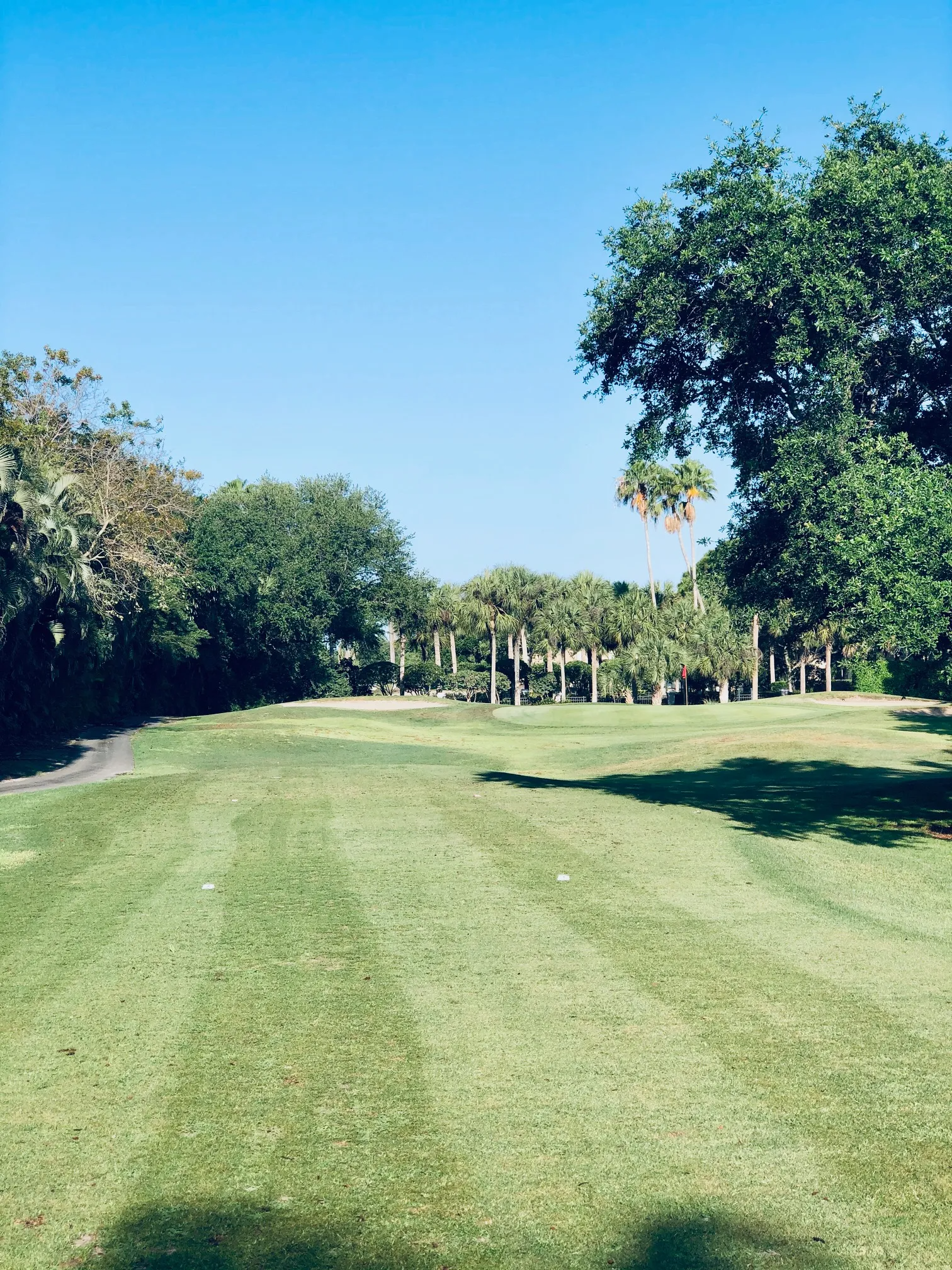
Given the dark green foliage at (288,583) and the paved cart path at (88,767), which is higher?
the dark green foliage at (288,583)

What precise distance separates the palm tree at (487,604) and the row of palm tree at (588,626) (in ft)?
0.23

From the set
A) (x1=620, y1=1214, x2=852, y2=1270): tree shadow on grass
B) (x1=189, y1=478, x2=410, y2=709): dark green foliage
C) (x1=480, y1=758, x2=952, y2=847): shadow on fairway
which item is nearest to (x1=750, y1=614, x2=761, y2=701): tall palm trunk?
(x1=189, y1=478, x2=410, y2=709): dark green foliage

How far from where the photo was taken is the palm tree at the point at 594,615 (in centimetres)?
8312

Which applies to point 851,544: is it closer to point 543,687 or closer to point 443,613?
point 443,613

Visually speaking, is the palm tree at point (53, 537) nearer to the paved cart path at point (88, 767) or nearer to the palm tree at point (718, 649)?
the paved cart path at point (88, 767)

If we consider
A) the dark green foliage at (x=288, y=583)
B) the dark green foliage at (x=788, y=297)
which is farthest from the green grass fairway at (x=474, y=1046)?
the dark green foliage at (x=288, y=583)

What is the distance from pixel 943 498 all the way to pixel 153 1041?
1381cm

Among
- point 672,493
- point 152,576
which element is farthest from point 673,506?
point 152,576

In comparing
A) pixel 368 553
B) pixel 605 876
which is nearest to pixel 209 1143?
pixel 605 876

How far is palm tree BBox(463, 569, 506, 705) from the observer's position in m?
85.9

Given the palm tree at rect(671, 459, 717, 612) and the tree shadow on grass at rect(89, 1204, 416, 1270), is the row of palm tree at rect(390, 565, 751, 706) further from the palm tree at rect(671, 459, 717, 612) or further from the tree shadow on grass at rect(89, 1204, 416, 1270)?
the tree shadow on grass at rect(89, 1204, 416, 1270)

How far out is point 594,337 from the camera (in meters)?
23.0

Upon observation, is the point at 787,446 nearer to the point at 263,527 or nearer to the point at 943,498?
the point at 943,498

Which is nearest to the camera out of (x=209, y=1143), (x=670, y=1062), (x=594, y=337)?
(x=209, y=1143)
